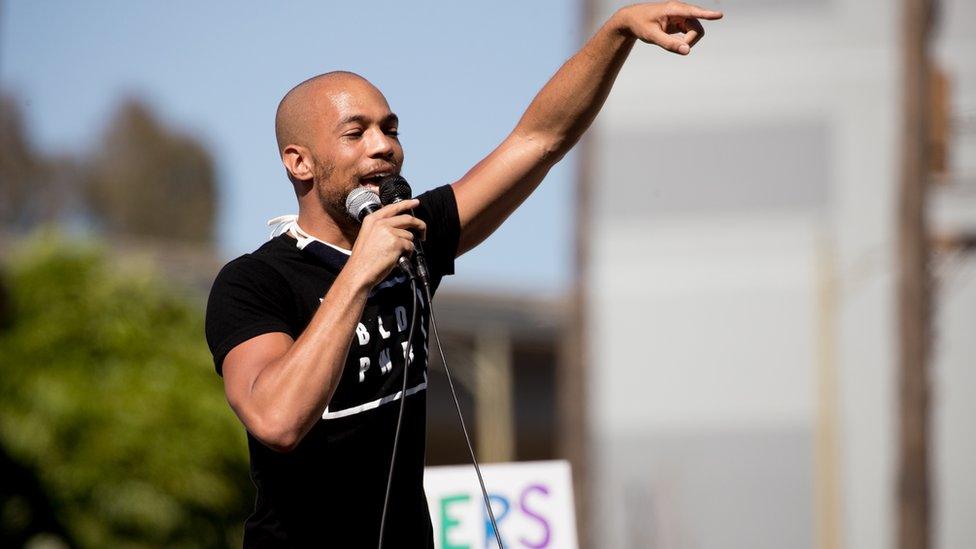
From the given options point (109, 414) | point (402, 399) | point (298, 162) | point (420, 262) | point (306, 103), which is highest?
point (306, 103)

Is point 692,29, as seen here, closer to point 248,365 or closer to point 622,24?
point 622,24

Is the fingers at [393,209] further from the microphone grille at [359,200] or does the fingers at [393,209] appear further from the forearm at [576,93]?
the forearm at [576,93]

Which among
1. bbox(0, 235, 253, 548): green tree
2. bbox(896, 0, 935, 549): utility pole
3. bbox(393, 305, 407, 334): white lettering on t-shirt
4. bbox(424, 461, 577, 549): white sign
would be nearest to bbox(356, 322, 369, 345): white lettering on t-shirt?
bbox(393, 305, 407, 334): white lettering on t-shirt

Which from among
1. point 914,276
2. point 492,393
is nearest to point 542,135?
point 914,276

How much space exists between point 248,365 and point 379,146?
0.57 metres

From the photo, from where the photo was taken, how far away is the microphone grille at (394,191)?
3.33m

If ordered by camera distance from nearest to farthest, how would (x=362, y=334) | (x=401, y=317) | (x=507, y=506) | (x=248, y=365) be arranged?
(x=248, y=365)
(x=362, y=334)
(x=401, y=317)
(x=507, y=506)

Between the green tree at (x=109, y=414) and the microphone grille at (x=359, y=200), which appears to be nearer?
the microphone grille at (x=359, y=200)

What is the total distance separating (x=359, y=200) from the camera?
11.2ft

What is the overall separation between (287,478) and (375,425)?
0.70ft

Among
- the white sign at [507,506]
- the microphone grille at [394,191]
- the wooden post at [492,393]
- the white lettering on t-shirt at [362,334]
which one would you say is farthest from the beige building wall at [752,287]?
the microphone grille at [394,191]

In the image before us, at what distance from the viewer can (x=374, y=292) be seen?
3527 mm

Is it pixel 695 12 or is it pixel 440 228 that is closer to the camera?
pixel 695 12

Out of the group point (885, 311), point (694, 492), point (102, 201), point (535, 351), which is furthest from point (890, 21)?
point (102, 201)
